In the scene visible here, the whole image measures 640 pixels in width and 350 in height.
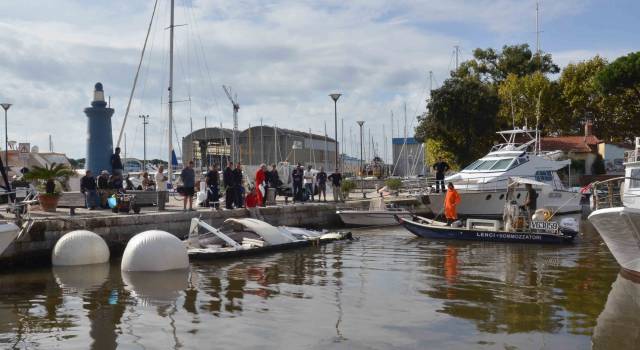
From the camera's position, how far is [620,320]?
10.3 meters

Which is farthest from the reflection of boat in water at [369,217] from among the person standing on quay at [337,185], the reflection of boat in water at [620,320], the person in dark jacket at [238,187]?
the reflection of boat in water at [620,320]

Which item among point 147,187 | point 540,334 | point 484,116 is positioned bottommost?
point 540,334

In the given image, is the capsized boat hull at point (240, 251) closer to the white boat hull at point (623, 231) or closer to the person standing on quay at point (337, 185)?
the white boat hull at point (623, 231)

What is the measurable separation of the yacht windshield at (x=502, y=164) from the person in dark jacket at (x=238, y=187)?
12.4 m

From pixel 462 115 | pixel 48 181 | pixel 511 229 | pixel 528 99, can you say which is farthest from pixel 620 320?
pixel 528 99

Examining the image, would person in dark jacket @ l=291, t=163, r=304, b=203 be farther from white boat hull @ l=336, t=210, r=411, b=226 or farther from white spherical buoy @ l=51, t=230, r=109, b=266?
white spherical buoy @ l=51, t=230, r=109, b=266

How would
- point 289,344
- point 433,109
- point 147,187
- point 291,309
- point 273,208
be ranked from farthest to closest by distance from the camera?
point 433,109 < point 147,187 < point 273,208 < point 291,309 < point 289,344

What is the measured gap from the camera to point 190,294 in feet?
40.8

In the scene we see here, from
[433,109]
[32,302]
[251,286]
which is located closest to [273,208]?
[251,286]

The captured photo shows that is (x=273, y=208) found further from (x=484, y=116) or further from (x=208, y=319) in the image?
(x=484, y=116)

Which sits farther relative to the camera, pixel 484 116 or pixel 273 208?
pixel 484 116

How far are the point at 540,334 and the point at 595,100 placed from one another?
1861 inches

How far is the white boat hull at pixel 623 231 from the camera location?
515 inches

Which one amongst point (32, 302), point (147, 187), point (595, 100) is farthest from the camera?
point (595, 100)
